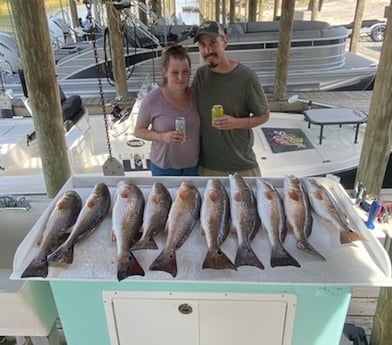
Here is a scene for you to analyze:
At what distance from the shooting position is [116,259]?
4.17 ft

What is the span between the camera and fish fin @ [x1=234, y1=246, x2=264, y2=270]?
1.22 m

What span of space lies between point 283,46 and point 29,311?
600 cm

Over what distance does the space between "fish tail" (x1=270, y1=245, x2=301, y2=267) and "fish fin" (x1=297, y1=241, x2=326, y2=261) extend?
0.06m

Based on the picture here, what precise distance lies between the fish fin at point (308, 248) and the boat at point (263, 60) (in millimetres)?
6680

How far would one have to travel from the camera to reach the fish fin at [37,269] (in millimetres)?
1207

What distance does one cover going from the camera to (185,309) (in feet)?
4.42

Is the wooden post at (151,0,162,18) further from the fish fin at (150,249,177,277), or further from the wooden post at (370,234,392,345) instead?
the fish fin at (150,249,177,277)

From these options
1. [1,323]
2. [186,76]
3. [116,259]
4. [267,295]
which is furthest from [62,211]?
[186,76]

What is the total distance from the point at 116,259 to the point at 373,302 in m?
1.81

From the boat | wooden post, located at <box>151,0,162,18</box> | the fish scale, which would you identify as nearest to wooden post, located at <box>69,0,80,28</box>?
wooden post, located at <box>151,0,162,18</box>

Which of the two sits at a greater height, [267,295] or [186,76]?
[186,76]

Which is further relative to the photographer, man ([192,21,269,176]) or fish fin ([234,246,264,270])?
man ([192,21,269,176])

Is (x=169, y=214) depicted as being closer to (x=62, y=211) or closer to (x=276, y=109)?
(x=62, y=211)

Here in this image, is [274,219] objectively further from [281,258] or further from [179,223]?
[179,223]
